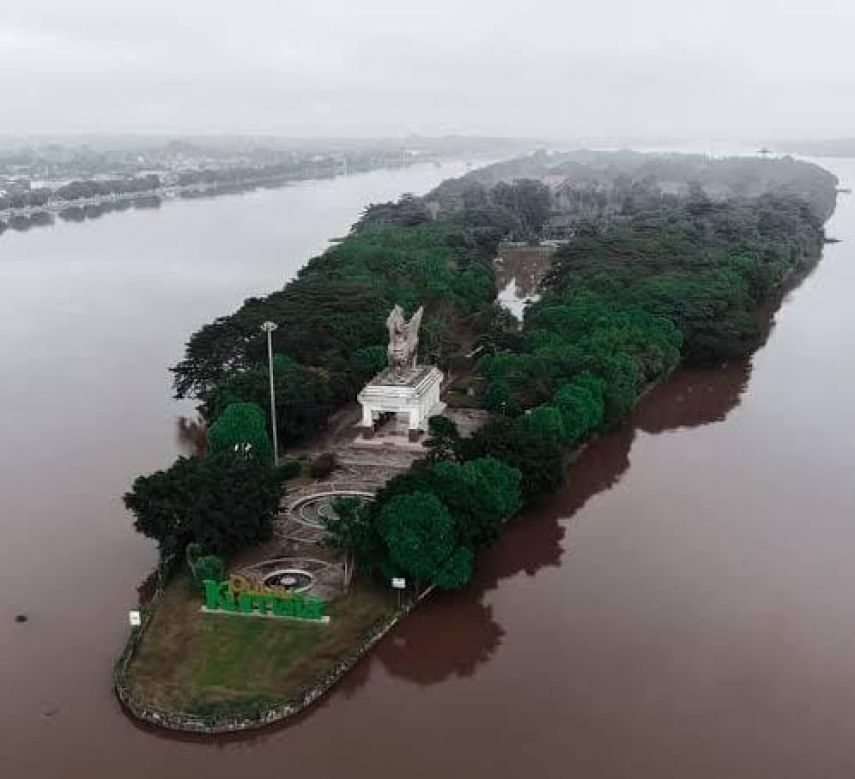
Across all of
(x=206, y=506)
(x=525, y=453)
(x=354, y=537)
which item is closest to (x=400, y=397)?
(x=525, y=453)

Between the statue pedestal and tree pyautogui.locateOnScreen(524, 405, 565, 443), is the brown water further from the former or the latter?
the statue pedestal

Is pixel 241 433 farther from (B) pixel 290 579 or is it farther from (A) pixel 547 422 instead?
(A) pixel 547 422

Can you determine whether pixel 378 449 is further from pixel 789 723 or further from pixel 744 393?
pixel 744 393

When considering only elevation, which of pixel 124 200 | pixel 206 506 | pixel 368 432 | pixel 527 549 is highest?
pixel 206 506

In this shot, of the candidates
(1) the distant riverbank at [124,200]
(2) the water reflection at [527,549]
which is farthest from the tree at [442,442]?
(1) the distant riverbank at [124,200]

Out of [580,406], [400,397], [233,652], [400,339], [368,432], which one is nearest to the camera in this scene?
[233,652]

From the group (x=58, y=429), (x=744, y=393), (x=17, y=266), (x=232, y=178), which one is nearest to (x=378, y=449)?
(x=58, y=429)
